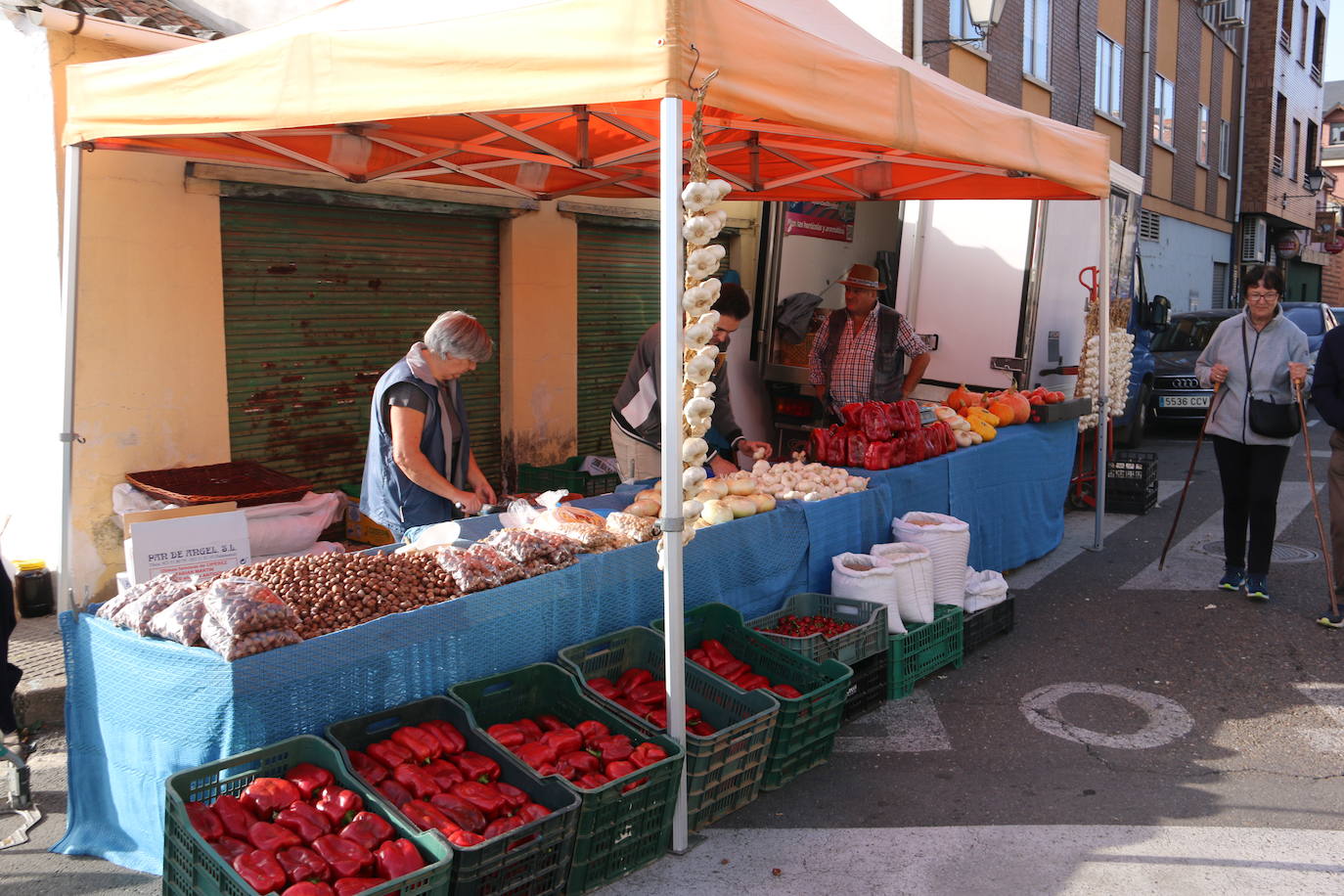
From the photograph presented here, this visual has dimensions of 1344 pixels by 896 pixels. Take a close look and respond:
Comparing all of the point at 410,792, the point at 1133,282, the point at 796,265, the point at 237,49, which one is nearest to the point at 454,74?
the point at 237,49

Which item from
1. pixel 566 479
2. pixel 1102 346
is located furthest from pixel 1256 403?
pixel 566 479

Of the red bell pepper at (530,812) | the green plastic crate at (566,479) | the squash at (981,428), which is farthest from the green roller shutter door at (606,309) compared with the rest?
the red bell pepper at (530,812)

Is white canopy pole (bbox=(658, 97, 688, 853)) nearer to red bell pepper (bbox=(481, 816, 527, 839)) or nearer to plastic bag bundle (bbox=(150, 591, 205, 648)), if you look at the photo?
A: red bell pepper (bbox=(481, 816, 527, 839))

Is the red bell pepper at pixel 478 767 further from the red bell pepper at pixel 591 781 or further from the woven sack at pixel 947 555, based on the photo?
the woven sack at pixel 947 555

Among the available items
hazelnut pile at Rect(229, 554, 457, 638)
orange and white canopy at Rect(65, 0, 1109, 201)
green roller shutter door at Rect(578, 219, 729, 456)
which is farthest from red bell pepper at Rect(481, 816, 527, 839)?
green roller shutter door at Rect(578, 219, 729, 456)

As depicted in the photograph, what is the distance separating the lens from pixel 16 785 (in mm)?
4031

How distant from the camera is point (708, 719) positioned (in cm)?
407

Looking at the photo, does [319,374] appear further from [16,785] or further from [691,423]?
[691,423]

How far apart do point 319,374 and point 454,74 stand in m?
4.08

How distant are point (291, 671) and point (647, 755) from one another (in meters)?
1.19

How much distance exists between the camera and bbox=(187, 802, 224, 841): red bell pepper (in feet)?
9.68

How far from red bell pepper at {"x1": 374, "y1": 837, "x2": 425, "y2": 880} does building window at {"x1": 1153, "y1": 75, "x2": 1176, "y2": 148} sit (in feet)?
78.0

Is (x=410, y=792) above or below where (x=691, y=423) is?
below

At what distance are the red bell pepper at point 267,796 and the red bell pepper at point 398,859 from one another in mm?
370
